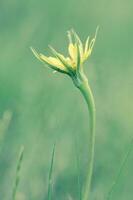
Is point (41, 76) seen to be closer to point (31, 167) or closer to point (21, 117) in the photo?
point (21, 117)

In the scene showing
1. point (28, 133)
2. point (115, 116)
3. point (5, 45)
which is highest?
point (5, 45)

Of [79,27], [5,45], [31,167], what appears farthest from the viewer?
[79,27]

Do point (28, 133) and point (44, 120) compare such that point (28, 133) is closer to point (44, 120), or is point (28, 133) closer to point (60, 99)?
point (44, 120)

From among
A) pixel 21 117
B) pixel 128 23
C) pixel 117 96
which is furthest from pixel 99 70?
pixel 128 23

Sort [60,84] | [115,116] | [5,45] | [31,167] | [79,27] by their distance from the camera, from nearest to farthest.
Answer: [31,167], [115,116], [60,84], [5,45], [79,27]

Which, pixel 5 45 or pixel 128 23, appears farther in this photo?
pixel 128 23

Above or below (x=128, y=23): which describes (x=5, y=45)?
above
